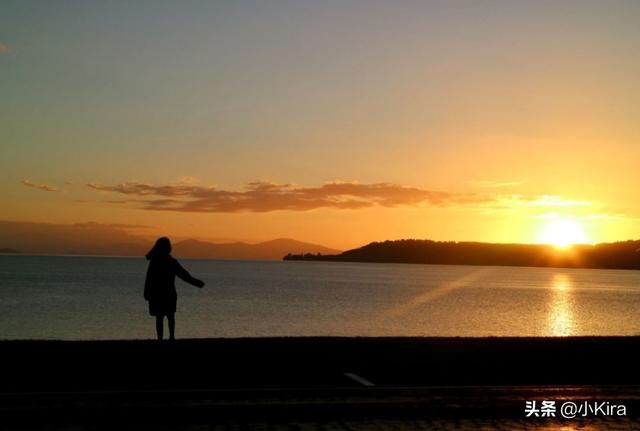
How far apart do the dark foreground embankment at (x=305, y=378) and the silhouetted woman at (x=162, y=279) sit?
2.84ft

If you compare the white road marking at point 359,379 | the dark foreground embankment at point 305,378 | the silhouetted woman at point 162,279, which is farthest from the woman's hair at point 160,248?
the white road marking at point 359,379

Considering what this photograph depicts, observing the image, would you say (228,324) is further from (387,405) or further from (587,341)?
(387,405)

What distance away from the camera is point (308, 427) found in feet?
21.3

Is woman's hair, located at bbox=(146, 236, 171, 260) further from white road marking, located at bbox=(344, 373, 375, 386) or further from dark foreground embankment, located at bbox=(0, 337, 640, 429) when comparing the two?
white road marking, located at bbox=(344, 373, 375, 386)

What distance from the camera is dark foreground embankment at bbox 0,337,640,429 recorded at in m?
7.18

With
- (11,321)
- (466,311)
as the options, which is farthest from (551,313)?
(11,321)

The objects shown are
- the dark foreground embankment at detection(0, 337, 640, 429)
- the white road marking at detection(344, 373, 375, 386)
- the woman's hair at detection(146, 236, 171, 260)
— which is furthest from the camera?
the woman's hair at detection(146, 236, 171, 260)

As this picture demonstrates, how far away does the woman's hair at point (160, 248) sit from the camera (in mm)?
13508

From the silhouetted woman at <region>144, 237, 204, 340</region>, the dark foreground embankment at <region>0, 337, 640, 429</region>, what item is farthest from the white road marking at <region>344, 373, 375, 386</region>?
the silhouetted woman at <region>144, 237, 204, 340</region>

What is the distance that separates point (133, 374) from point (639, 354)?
27.8 ft

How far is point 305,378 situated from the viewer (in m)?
10.2

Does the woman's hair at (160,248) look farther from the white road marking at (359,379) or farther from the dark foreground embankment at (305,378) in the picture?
the white road marking at (359,379)

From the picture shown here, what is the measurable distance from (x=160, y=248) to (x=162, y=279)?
628 mm

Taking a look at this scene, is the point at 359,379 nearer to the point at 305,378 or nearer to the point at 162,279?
the point at 305,378
